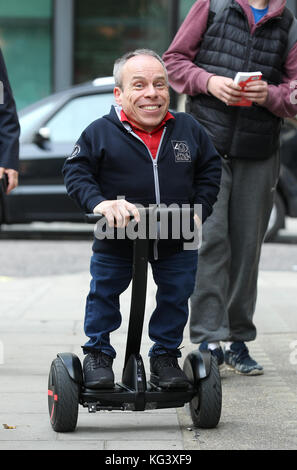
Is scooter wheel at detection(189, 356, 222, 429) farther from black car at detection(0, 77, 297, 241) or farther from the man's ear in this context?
black car at detection(0, 77, 297, 241)

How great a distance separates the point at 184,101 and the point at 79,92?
5648mm

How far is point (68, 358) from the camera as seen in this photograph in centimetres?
390

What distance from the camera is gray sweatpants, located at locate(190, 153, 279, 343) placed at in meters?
4.93

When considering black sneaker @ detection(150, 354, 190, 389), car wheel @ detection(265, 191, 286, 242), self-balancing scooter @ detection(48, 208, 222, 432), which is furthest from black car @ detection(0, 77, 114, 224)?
self-balancing scooter @ detection(48, 208, 222, 432)

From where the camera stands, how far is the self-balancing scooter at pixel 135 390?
3771 millimetres

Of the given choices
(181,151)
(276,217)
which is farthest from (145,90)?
(276,217)

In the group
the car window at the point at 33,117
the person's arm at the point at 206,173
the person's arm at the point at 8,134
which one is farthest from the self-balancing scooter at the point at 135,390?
the car window at the point at 33,117

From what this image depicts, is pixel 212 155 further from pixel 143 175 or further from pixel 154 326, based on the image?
pixel 154 326

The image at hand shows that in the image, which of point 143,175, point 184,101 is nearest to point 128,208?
point 143,175

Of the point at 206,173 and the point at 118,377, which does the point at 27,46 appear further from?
the point at 206,173

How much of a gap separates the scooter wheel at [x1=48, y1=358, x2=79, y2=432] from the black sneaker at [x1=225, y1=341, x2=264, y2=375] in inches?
54.4

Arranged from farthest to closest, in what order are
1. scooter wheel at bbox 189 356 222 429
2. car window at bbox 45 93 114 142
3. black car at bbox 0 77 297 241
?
car window at bbox 45 93 114 142 → black car at bbox 0 77 297 241 → scooter wheel at bbox 189 356 222 429

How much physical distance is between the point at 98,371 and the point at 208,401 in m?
0.43

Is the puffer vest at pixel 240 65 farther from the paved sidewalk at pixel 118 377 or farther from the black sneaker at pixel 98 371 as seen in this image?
the black sneaker at pixel 98 371
